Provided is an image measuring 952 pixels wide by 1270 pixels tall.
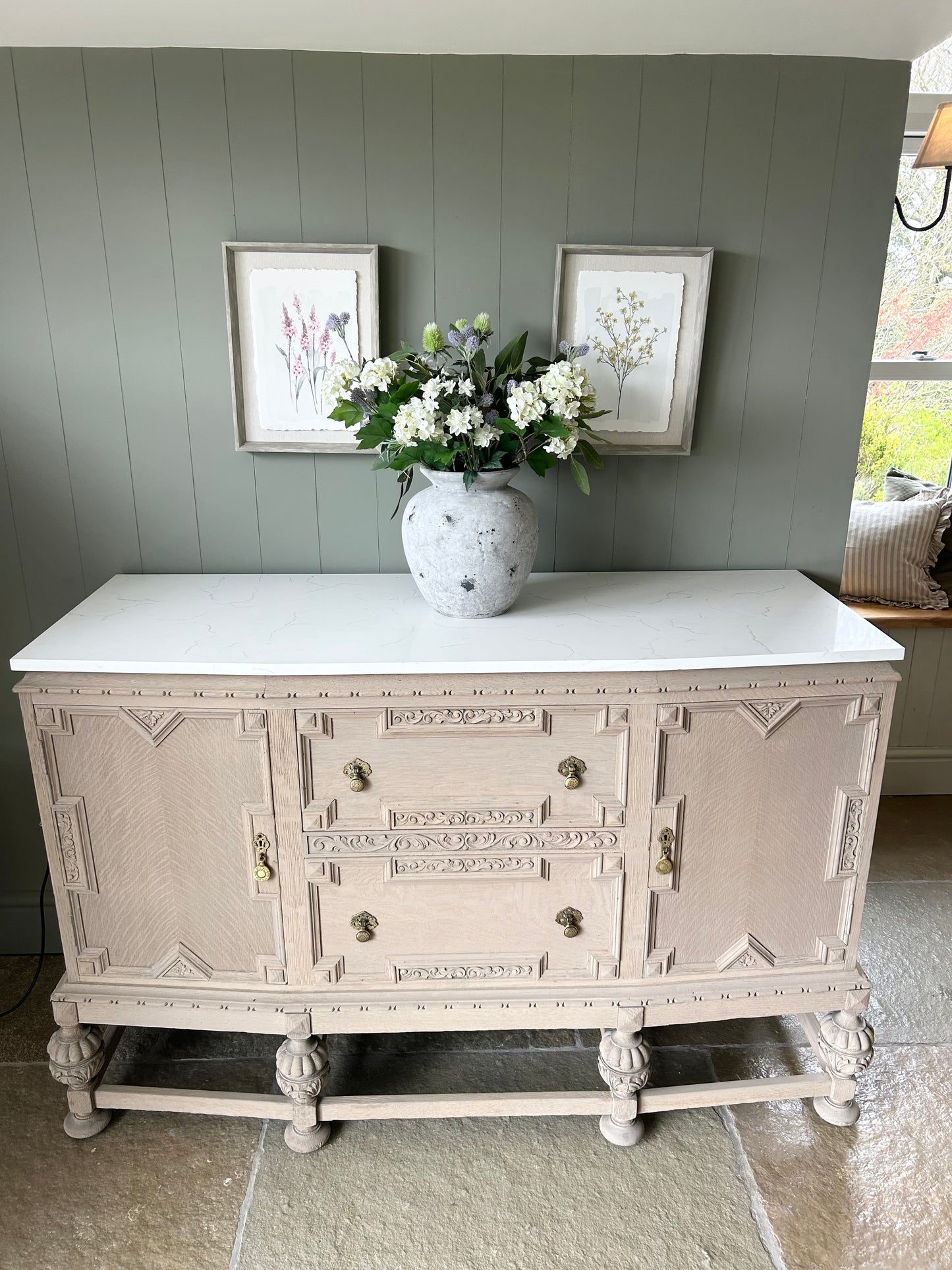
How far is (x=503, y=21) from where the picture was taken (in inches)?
66.6

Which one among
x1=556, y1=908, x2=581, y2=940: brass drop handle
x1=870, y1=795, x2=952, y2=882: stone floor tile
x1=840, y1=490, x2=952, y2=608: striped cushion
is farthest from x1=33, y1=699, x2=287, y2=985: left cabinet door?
x1=840, y1=490, x2=952, y2=608: striped cushion

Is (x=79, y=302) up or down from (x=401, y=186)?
down

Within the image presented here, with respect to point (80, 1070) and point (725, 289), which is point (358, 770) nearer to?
point (80, 1070)

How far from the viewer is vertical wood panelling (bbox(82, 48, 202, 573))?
71.7 inches

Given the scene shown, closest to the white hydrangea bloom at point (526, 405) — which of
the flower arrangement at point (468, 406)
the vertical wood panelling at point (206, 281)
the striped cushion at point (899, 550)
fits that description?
the flower arrangement at point (468, 406)

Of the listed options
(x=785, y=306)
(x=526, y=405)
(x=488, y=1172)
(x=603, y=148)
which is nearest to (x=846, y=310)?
(x=785, y=306)

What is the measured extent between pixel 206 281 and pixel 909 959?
2390 mm

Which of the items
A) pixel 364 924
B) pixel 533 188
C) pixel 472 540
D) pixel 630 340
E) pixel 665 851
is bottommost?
pixel 364 924

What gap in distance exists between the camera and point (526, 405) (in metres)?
1.65

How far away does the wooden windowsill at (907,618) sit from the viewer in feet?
9.80

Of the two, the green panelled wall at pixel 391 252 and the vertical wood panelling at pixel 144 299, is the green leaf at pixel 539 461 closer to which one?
the green panelled wall at pixel 391 252

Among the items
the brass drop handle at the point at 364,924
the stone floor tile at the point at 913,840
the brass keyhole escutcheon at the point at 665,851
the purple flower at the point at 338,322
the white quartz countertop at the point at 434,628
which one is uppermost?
the purple flower at the point at 338,322

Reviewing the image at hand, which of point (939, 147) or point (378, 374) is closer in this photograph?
point (378, 374)

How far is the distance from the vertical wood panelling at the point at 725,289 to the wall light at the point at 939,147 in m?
0.81
